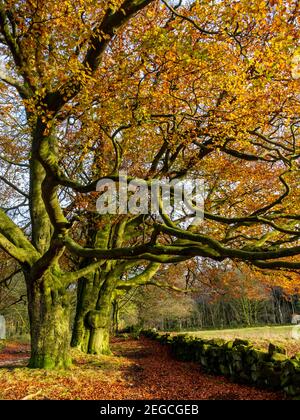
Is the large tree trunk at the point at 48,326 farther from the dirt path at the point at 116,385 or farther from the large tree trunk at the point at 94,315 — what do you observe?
the large tree trunk at the point at 94,315

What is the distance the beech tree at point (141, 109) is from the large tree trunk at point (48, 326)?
27 millimetres

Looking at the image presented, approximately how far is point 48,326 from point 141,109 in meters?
6.09

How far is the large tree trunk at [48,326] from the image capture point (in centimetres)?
901

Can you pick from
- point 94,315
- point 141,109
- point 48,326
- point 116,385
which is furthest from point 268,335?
point 141,109

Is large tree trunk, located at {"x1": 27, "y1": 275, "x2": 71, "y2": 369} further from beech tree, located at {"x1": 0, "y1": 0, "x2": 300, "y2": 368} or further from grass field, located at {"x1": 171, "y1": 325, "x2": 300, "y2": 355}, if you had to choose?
grass field, located at {"x1": 171, "y1": 325, "x2": 300, "y2": 355}

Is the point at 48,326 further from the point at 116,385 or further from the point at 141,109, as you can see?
the point at 141,109

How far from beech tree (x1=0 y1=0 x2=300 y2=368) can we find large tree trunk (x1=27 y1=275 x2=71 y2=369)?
0.09 ft

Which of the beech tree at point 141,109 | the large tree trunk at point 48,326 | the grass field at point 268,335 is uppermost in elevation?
the beech tree at point 141,109

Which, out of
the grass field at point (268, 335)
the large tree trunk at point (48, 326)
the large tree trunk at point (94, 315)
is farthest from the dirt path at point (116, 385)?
the grass field at point (268, 335)

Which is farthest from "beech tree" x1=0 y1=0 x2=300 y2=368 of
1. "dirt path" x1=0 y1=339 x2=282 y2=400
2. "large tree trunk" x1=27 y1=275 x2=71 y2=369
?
"dirt path" x1=0 y1=339 x2=282 y2=400

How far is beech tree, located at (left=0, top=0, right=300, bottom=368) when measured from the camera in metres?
6.61

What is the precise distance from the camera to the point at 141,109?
8.09 metres

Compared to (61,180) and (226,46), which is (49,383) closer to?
(61,180)
